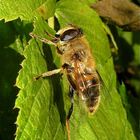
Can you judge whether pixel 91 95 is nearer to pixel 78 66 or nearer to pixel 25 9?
pixel 78 66

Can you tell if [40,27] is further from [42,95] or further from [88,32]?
[88,32]

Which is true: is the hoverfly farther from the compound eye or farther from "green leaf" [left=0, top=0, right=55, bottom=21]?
"green leaf" [left=0, top=0, right=55, bottom=21]

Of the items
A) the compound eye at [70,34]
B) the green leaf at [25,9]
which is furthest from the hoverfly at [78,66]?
the green leaf at [25,9]

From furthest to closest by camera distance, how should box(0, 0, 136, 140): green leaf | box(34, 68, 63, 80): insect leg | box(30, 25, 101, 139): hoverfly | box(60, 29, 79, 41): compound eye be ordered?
box(60, 29, 79, 41): compound eye, box(30, 25, 101, 139): hoverfly, box(34, 68, 63, 80): insect leg, box(0, 0, 136, 140): green leaf

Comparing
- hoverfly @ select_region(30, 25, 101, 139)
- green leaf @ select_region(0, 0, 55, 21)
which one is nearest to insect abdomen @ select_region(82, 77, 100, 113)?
hoverfly @ select_region(30, 25, 101, 139)

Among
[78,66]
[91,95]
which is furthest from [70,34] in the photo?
[91,95]

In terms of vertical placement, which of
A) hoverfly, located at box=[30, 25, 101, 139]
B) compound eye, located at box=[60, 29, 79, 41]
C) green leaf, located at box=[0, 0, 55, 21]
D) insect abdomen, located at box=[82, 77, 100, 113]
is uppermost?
green leaf, located at box=[0, 0, 55, 21]

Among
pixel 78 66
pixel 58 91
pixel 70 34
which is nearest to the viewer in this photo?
pixel 58 91

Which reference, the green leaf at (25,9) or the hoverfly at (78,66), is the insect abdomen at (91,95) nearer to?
the hoverfly at (78,66)

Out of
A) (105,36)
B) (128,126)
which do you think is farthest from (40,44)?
(128,126)
